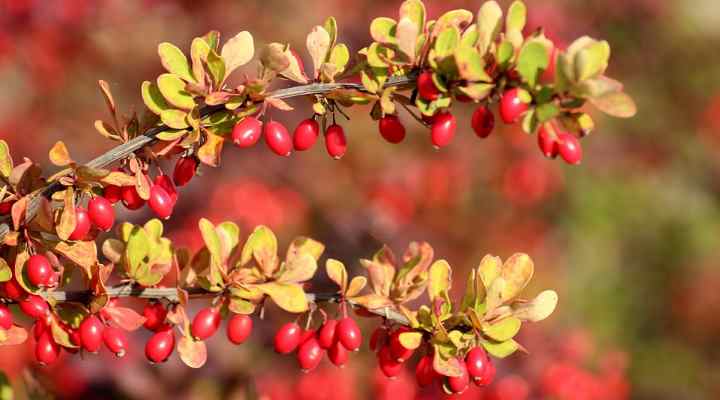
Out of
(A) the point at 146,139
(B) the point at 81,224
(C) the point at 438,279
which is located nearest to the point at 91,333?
(B) the point at 81,224

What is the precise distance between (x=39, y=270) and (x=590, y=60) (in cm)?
69

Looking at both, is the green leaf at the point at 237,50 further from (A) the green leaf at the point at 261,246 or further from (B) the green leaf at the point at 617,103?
(B) the green leaf at the point at 617,103

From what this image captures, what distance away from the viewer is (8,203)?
1072 millimetres

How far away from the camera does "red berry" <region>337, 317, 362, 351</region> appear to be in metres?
1.19

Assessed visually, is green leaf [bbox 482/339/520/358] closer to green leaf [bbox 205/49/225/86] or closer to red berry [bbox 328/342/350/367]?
red berry [bbox 328/342/350/367]

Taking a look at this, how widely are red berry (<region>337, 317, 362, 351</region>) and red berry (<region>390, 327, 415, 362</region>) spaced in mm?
48

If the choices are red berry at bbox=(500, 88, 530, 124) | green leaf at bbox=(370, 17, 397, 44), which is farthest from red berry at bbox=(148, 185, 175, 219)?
red berry at bbox=(500, 88, 530, 124)

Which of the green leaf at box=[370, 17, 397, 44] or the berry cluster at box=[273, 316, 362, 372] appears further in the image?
the berry cluster at box=[273, 316, 362, 372]

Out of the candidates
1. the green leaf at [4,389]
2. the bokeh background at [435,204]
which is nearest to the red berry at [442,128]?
the green leaf at [4,389]

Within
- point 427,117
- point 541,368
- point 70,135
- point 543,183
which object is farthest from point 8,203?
point 543,183

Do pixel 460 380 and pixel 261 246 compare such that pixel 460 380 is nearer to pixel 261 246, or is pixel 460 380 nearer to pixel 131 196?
pixel 261 246

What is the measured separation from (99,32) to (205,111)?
3618mm

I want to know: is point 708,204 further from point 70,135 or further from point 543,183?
point 70,135

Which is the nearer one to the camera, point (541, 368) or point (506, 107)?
point (506, 107)
